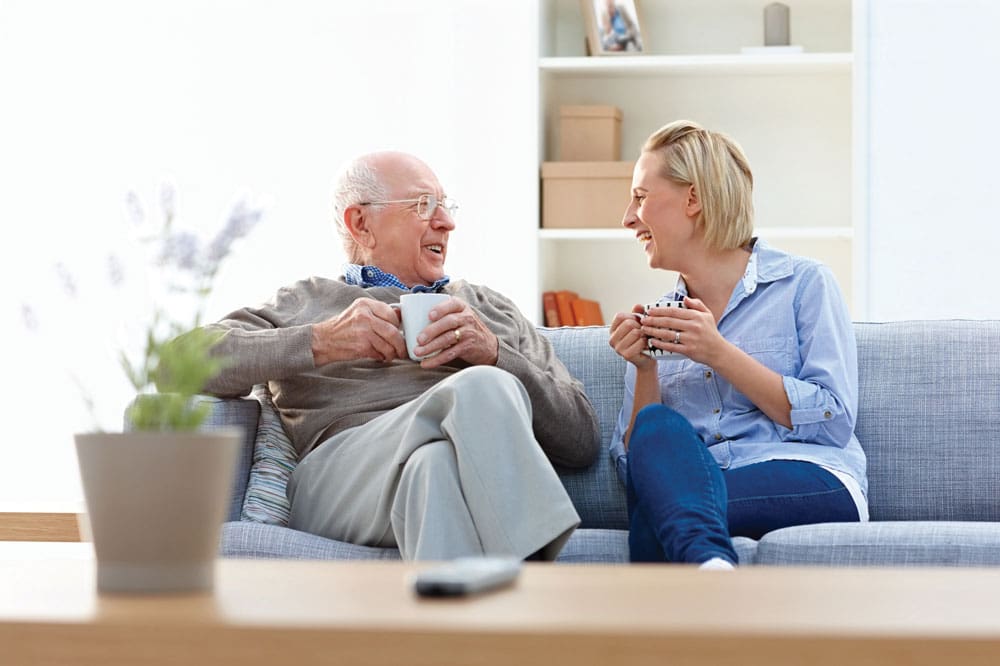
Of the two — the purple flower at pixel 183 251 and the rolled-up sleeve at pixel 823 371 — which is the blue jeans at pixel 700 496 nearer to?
the rolled-up sleeve at pixel 823 371

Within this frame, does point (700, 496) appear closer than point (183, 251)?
No

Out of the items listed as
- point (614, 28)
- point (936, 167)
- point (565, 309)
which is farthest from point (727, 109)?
point (565, 309)

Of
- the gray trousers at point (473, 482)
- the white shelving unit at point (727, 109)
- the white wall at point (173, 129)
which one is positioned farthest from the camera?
the white wall at point (173, 129)

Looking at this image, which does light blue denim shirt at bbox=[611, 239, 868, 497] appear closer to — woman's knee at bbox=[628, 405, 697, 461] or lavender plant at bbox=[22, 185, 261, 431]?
woman's knee at bbox=[628, 405, 697, 461]

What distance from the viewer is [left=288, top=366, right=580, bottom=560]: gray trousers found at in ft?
6.12

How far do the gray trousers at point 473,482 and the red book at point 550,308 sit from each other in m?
1.83

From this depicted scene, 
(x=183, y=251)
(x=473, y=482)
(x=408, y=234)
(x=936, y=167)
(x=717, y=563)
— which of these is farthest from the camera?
(x=936, y=167)

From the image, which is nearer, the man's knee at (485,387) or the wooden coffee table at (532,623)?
the wooden coffee table at (532,623)

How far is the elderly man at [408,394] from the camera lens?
189 cm

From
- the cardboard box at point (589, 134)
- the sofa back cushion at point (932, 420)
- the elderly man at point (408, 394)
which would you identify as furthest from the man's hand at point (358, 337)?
the cardboard box at point (589, 134)

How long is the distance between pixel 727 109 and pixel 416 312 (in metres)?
2.18

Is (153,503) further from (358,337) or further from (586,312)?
(586,312)

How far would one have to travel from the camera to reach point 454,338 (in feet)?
7.44

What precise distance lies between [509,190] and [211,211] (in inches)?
39.5
